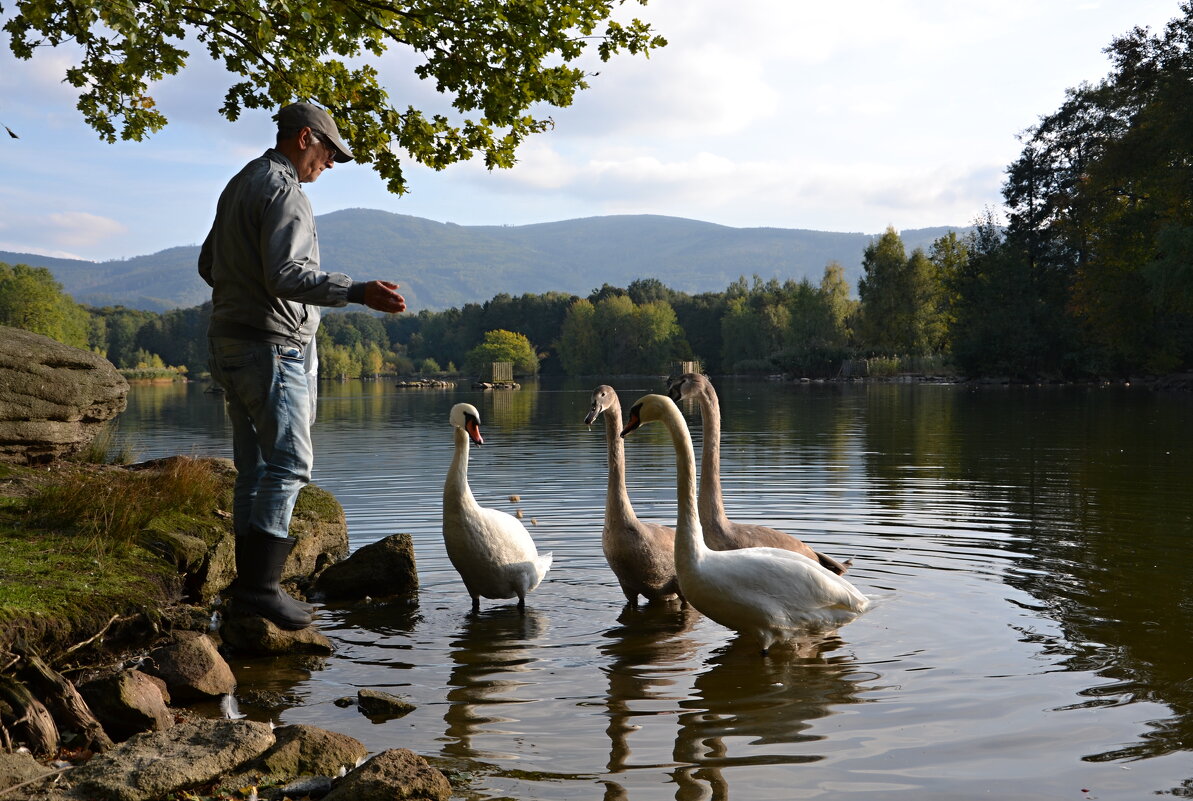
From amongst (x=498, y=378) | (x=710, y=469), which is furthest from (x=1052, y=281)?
(x=710, y=469)

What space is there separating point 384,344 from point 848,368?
117 metres

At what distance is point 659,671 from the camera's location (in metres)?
6.70

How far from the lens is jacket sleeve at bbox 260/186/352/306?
572cm

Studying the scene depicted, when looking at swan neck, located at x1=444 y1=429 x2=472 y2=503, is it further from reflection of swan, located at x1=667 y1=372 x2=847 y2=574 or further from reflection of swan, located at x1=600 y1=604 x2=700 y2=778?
reflection of swan, located at x1=667 y1=372 x2=847 y2=574

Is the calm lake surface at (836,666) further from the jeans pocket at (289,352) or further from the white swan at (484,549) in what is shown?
the jeans pocket at (289,352)

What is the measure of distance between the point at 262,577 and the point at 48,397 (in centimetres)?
634

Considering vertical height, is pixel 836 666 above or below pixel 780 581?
below

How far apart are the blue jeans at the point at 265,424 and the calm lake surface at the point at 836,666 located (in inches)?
42.0

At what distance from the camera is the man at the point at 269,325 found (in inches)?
230

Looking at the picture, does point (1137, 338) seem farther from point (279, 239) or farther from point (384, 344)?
point (384, 344)

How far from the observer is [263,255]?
19.3 ft

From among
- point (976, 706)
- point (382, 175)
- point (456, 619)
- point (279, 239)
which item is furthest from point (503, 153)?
point (976, 706)

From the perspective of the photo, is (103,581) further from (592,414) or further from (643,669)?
(592,414)

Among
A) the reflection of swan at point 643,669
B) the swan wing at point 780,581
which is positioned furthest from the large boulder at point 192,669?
the swan wing at point 780,581
